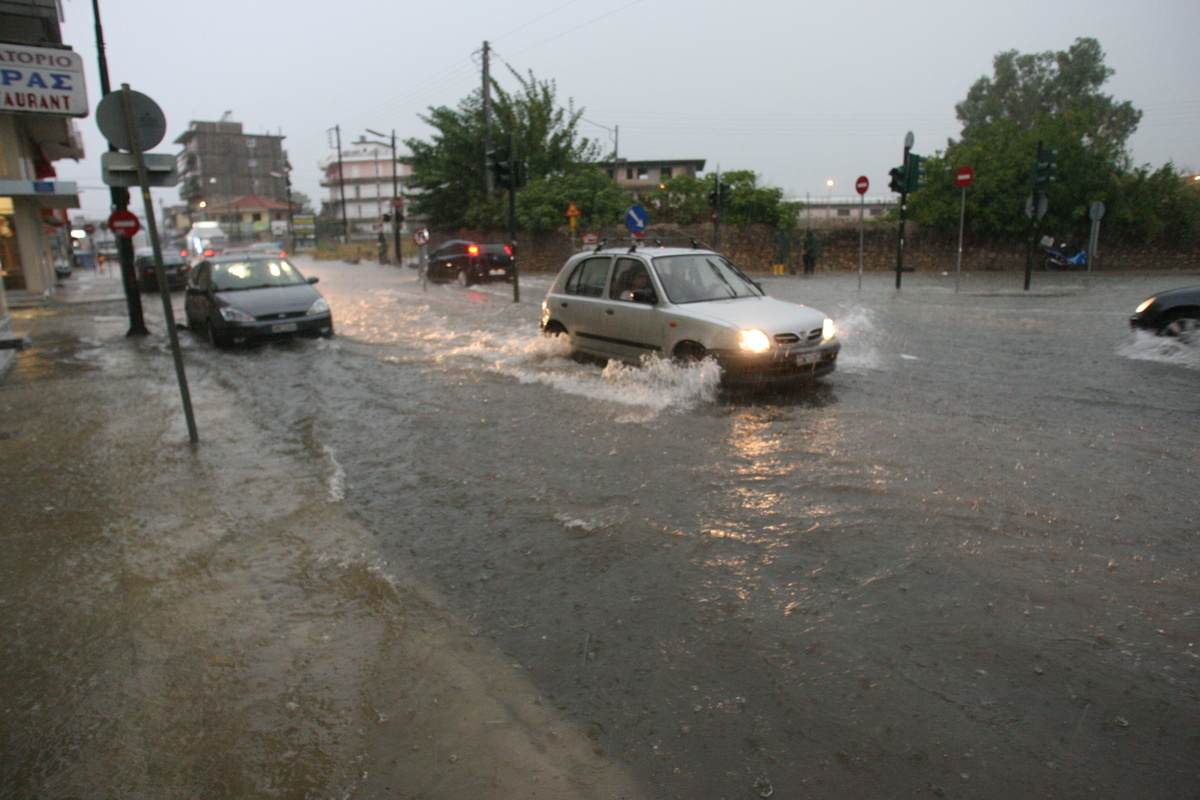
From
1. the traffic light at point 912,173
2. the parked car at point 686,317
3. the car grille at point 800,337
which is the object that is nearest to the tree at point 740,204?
the traffic light at point 912,173

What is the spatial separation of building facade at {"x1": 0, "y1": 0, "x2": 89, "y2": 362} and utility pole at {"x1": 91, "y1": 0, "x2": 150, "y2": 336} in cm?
37

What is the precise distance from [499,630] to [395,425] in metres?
4.50

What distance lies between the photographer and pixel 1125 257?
3189 cm

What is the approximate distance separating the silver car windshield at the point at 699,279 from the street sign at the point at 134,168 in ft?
16.2

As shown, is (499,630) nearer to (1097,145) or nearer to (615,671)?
(615,671)

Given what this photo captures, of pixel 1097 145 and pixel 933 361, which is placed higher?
pixel 1097 145

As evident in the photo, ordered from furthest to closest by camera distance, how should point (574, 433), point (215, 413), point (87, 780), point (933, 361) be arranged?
1. point (933, 361)
2. point (215, 413)
3. point (574, 433)
4. point (87, 780)

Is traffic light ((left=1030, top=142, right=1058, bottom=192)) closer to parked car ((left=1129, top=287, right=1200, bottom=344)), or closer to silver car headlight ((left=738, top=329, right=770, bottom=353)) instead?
parked car ((left=1129, top=287, right=1200, bottom=344))

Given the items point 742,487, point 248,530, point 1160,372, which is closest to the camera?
point 248,530

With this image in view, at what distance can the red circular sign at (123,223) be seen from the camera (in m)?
13.2

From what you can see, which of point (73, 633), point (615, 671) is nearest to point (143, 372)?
point (73, 633)

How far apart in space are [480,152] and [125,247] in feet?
91.7

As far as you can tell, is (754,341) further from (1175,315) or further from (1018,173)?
(1018,173)

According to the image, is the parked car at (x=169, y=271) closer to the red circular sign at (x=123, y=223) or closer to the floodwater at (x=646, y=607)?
the red circular sign at (x=123, y=223)
